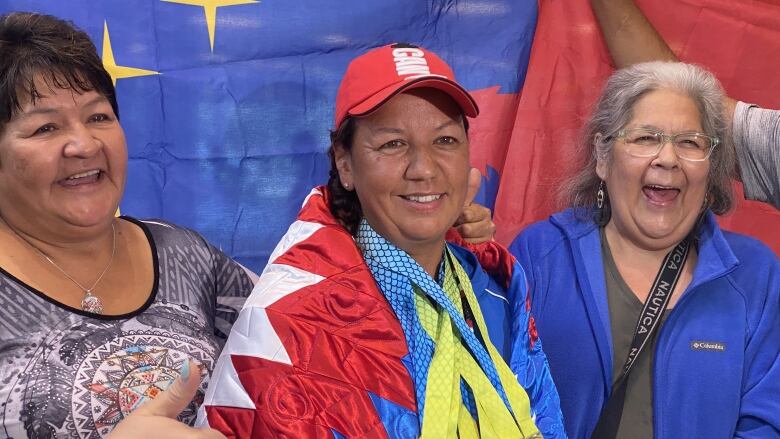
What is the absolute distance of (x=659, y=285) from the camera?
7.55 feet

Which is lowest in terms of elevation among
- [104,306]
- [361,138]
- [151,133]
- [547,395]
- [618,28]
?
[547,395]

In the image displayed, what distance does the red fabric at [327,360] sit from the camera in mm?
1476

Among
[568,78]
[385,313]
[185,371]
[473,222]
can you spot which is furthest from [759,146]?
[185,371]

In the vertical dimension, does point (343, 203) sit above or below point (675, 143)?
below

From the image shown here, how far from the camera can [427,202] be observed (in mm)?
1725

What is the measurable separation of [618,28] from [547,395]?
1.37 metres

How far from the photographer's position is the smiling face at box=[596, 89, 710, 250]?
7.43ft

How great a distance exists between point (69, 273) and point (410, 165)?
75 cm

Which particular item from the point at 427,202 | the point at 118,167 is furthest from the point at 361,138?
the point at 118,167

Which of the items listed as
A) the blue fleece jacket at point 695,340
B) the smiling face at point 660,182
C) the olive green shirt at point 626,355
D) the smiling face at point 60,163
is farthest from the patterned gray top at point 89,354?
the smiling face at point 660,182

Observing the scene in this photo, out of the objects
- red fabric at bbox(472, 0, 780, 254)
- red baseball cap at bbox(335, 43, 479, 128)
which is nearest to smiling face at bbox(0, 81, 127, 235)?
red baseball cap at bbox(335, 43, 479, 128)

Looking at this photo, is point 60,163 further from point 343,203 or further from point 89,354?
point 343,203

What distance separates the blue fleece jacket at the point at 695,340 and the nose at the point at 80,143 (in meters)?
1.28

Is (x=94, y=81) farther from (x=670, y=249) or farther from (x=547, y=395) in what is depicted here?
(x=670, y=249)
